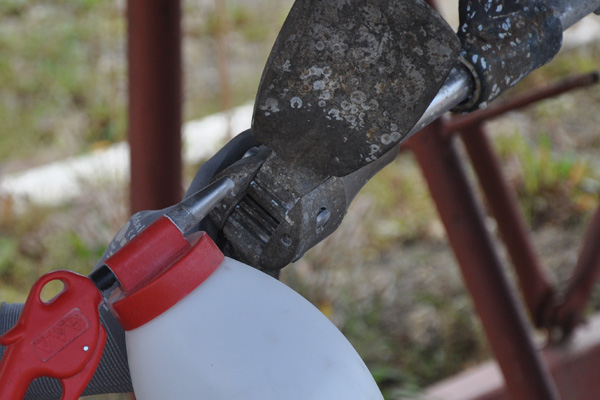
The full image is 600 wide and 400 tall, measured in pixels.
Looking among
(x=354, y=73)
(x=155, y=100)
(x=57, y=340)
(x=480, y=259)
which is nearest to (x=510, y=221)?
(x=480, y=259)

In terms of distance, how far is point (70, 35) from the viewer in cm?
351

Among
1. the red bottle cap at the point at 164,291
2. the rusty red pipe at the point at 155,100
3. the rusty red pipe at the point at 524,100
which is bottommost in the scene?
the rusty red pipe at the point at 524,100

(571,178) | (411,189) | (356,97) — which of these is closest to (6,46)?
(411,189)

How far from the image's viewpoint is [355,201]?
264 cm

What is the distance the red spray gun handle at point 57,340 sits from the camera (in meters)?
0.53

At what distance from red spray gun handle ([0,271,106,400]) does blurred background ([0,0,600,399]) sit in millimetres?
1365

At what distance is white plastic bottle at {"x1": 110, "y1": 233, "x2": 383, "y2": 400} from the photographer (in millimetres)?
538

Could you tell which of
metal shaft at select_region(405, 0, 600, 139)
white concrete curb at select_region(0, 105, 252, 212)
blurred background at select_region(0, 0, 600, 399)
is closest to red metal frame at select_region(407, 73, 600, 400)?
blurred background at select_region(0, 0, 600, 399)

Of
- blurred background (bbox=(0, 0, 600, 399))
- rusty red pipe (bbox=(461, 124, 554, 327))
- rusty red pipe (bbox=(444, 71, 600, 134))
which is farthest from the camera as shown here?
blurred background (bbox=(0, 0, 600, 399))

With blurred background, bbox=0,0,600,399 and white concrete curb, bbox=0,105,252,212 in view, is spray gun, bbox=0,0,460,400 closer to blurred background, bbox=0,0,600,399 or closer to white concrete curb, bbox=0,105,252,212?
blurred background, bbox=0,0,600,399

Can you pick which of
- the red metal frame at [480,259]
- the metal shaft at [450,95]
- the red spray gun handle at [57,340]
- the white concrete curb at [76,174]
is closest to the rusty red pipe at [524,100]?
the red metal frame at [480,259]

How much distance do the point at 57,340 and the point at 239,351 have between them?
4.7 inches

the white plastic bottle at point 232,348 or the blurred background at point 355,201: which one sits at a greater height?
the white plastic bottle at point 232,348

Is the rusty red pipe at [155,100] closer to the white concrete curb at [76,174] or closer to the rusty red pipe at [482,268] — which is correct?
the rusty red pipe at [482,268]
